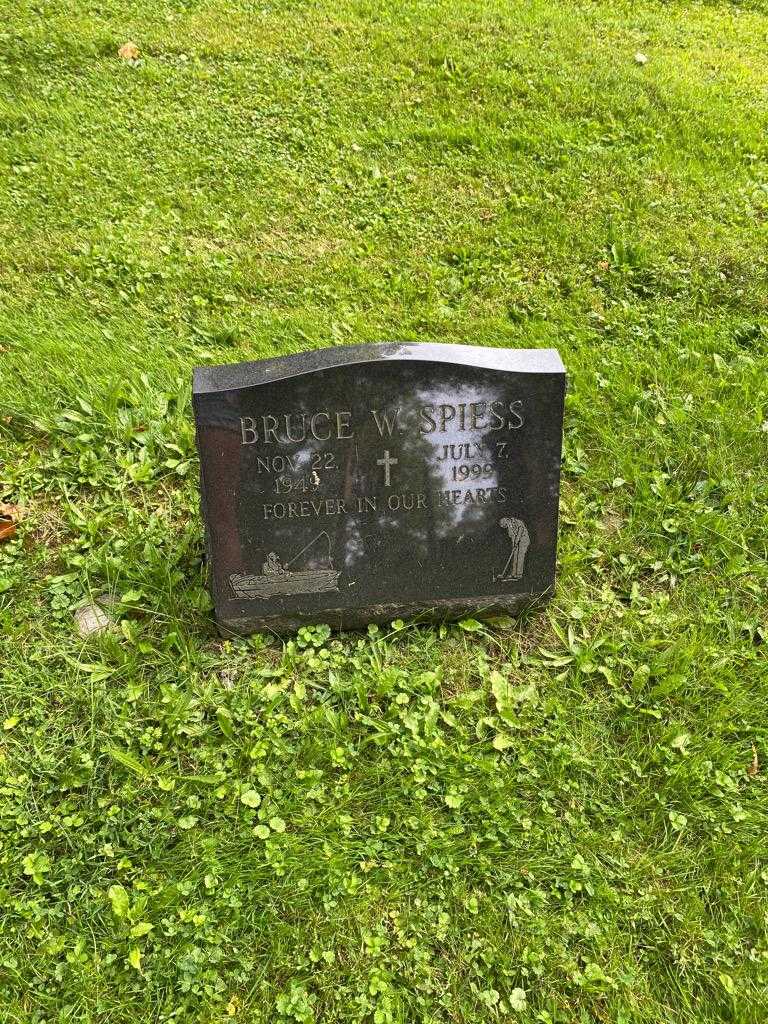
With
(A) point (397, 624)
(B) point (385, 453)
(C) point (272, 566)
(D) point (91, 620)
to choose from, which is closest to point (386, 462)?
(B) point (385, 453)

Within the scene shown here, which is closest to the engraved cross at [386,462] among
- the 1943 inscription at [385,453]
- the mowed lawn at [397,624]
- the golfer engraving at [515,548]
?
the 1943 inscription at [385,453]

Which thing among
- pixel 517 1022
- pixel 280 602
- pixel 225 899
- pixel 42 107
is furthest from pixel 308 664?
pixel 42 107

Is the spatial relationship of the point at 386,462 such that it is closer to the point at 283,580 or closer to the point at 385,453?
the point at 385,453

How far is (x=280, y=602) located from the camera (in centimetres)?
335

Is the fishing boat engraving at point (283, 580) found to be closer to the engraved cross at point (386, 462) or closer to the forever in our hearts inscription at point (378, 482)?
the forever in our hearts inscription at point (378, 482)

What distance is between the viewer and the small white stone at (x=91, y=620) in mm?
3447

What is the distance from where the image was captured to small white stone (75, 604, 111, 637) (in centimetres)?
345

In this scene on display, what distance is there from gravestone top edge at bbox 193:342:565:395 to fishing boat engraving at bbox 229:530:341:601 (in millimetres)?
649

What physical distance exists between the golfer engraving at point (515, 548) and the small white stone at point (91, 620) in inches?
62.9

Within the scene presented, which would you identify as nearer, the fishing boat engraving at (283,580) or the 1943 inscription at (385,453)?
the 1943 inscription at (385,453)

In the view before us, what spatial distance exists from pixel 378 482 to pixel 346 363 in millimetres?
480

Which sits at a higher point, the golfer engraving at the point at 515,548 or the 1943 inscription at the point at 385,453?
the 1943 inscription at the point at 385,453

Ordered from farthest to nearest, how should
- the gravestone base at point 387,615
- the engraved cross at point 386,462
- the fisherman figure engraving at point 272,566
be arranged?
the gravestone base at point 387,615, the fisherman figure engraving at point 272,566, the engraved cross at point 386,462

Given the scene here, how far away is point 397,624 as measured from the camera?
3.44 m
